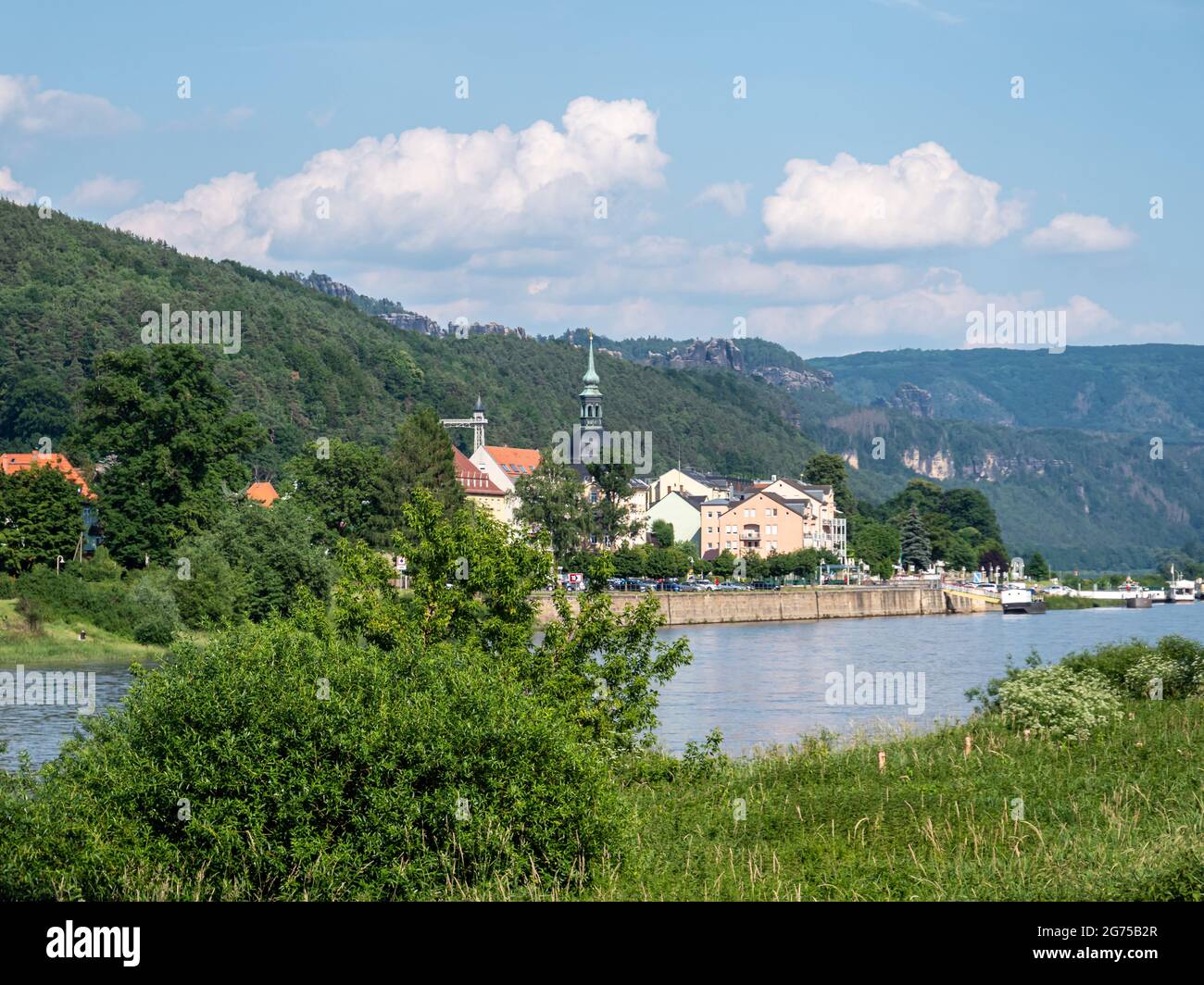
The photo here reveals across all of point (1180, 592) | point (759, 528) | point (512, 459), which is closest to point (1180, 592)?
point (1180, 592)

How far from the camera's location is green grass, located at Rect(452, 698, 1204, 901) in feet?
48.7

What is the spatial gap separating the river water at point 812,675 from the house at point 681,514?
132 feet

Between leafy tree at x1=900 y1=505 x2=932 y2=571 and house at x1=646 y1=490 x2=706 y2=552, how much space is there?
2768 centimetres

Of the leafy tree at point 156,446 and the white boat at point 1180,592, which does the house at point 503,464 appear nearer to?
the white boat at point 1180,592

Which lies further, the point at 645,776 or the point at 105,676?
the point at 105,676

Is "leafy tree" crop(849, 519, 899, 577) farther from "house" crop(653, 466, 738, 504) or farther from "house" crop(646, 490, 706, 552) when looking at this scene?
"house" crop(646, 490, 706, 552)

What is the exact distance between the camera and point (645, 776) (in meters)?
26.1

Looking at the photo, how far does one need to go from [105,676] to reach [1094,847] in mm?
45081

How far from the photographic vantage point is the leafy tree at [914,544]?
17150cm

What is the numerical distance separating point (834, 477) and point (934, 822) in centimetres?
15205

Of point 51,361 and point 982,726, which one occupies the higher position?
point 51,361

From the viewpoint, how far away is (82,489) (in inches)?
3494
